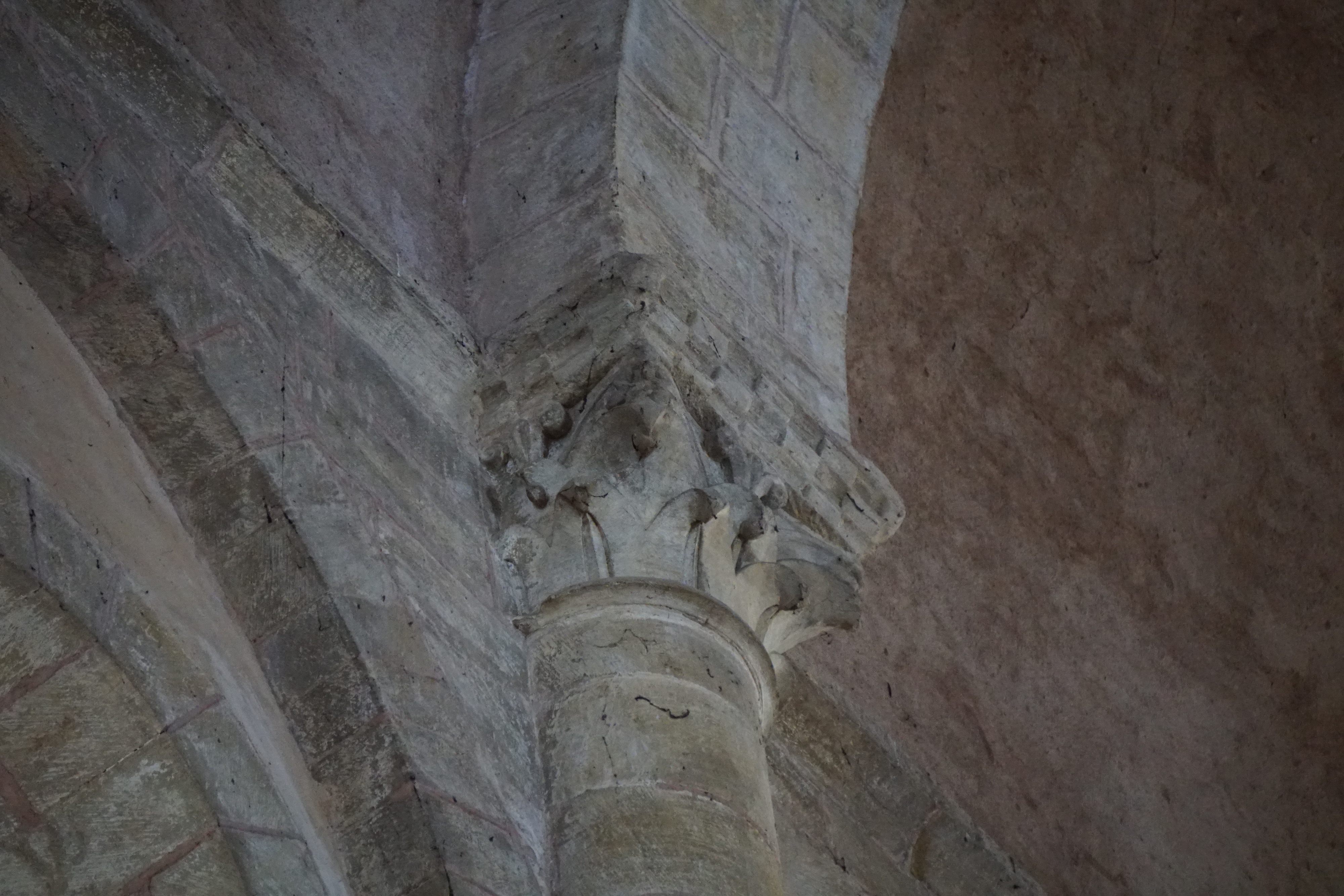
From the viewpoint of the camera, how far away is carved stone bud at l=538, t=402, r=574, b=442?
3877mm

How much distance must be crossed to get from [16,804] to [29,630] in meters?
0.28

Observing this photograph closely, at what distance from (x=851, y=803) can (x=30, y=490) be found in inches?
75.2

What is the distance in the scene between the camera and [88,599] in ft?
11.2

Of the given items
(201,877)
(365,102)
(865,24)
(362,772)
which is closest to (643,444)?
(362,772)

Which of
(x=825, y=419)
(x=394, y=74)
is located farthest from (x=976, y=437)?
(x=394, y=74)

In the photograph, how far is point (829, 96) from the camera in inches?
199

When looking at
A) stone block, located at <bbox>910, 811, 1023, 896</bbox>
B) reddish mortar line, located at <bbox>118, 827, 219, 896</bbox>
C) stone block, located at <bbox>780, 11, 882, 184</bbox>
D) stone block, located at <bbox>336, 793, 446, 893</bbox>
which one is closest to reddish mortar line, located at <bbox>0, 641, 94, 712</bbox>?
reddish mortar line, located at <bbox>118, 827, 219, 896</bbox>

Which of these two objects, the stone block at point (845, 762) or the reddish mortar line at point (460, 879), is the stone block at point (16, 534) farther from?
the stone block at point (845, 762)

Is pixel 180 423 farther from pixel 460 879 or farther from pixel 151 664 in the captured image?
pixel 460 879

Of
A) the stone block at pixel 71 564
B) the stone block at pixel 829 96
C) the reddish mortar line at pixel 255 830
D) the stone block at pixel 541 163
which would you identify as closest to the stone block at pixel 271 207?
the stone block at pixel 541 163

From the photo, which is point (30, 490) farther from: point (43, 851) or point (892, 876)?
point (892, 876)

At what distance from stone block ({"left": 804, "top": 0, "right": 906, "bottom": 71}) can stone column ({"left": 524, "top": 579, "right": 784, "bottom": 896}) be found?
6.86ft

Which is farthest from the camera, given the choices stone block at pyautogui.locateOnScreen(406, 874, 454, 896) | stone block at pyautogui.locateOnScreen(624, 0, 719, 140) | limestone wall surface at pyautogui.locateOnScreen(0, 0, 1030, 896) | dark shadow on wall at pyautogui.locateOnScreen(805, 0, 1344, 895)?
dark shadow on wall at pyautogui.locateOnScreen(805, 0, 1344, 895)

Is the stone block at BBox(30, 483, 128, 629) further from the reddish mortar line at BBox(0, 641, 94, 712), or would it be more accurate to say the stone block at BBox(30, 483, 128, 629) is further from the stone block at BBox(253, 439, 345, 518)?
the stone block at BBox(253, 439, 345, 518)
